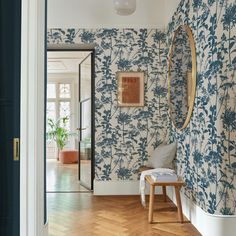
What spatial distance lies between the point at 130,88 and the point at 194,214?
85.0 inches

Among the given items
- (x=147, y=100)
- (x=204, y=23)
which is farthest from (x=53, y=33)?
(x=204, y=23)

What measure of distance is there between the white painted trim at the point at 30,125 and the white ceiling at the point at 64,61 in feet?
14.2

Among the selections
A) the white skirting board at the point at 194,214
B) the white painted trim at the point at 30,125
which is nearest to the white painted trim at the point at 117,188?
the white skirting board at the point at 194,214

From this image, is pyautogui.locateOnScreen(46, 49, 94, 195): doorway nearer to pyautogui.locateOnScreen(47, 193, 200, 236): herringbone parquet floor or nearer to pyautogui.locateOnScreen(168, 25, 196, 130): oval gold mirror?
pyautogui.locateOnScreen(47, 193, 200, 236): herringbone parquet floor

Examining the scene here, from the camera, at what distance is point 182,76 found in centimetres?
371

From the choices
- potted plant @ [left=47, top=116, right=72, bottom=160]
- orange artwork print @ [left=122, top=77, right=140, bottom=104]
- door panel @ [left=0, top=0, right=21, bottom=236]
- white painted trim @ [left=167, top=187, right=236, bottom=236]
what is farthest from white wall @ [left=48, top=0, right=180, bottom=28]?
potted plant @ [left=47, top=116, right=72, bottom=160]

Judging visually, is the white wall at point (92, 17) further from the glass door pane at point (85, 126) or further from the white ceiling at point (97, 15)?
the glass door pane at point (85, 126)

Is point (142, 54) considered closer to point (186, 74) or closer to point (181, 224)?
point (186, 74)

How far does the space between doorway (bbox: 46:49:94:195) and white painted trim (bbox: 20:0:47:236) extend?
10.7 feet

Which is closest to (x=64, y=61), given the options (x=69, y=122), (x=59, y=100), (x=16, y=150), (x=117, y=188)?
(x=59, y=100)

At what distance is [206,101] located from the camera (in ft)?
9.45

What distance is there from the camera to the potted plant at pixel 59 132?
8.77 metres

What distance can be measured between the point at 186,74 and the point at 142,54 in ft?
4.22

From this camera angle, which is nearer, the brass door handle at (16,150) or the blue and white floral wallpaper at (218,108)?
the brass door handle at (16,150)
